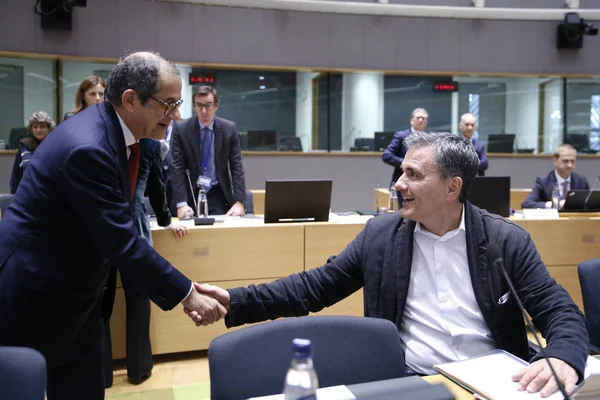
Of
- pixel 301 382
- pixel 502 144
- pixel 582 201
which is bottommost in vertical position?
pixel 301 382

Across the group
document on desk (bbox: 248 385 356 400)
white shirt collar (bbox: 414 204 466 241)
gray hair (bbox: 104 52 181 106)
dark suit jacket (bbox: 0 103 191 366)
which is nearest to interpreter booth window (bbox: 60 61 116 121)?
gray hair (bbox: 104 52 181 106)

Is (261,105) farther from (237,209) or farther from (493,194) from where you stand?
(493,194)

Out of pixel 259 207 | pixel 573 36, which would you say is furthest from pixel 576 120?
pixel 259 207

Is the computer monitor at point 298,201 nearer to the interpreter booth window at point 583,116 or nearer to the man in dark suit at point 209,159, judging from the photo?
the man in dark suit at point 209,159

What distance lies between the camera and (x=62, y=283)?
5.55ft

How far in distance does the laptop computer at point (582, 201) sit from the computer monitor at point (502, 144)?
14.1 ft

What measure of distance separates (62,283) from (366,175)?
6645 mm

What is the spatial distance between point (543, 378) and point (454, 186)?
711mm

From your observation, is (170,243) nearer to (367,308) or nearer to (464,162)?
(367,308)

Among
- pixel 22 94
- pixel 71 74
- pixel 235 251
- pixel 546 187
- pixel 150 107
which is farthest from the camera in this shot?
pixel 71 74

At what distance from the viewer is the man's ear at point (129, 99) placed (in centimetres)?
177

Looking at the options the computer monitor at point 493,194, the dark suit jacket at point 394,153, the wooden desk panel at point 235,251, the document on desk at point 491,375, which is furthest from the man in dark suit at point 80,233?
the dark suit jacket at point 394,153

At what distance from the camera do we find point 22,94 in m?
7.16

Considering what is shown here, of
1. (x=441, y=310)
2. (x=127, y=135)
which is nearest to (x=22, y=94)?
(x=127, y=135)
